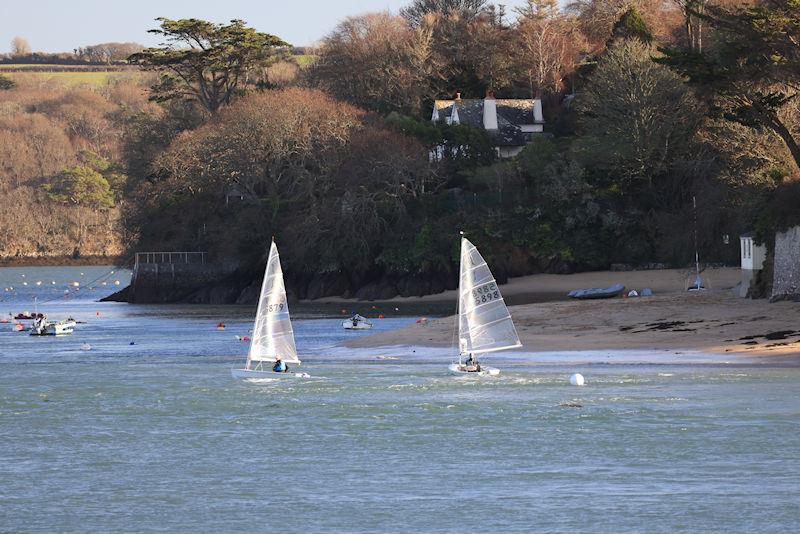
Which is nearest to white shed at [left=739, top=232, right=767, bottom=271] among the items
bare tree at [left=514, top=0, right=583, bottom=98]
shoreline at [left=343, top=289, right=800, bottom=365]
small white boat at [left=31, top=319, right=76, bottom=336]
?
shoreline at [left=343, top=289, right=800, bottom=365]

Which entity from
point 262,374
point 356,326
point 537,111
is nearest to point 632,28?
point 537,111

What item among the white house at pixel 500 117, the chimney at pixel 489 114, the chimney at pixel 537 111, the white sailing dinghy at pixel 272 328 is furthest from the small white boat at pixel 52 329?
the chimney at pixel 537 111

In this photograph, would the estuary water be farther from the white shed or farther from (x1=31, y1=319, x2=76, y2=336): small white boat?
(x1=31, y1=319, x2=76, y2=336): small white boat

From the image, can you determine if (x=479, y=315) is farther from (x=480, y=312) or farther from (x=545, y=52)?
(x=545, y=52)

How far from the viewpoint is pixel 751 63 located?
57812 millimetres

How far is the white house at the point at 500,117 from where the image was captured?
111 meters

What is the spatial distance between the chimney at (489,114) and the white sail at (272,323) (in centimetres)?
6949

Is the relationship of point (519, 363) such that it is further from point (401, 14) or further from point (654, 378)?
point (401, 14)

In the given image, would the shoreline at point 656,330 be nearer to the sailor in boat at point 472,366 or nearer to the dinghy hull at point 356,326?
the sailor in boat at point 472,366

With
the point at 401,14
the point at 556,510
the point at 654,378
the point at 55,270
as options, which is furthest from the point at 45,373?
the point at 55,270

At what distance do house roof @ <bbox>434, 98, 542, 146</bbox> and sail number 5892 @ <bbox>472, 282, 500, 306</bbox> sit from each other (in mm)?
66620

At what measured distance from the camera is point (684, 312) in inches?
2229

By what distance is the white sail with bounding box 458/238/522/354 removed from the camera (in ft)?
144

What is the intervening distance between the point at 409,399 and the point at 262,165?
60101 millimetres
